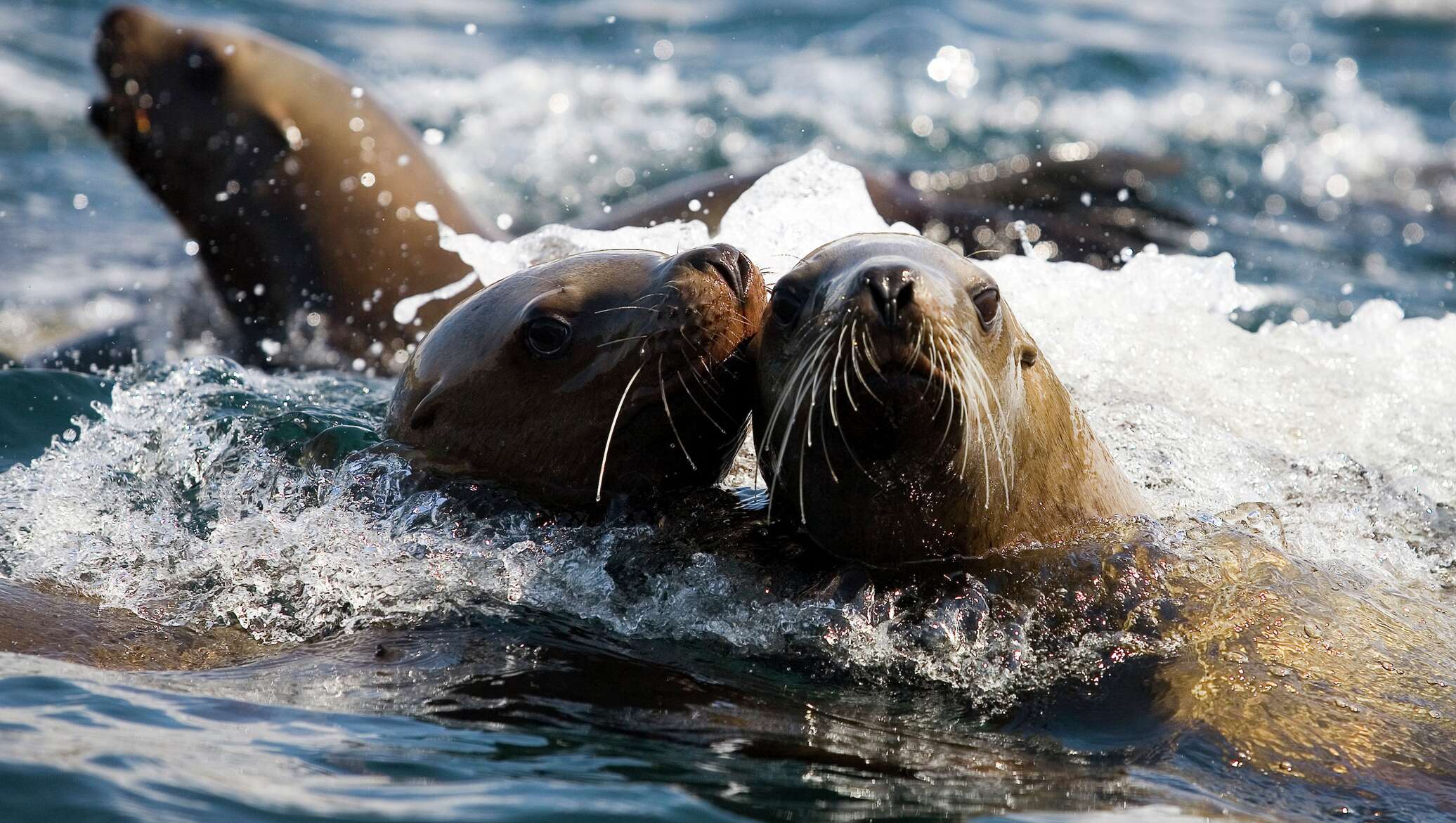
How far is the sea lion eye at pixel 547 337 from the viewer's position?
14.3 feet

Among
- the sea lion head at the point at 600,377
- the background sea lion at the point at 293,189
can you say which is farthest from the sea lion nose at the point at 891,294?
the background sea lion at the point at 293,189

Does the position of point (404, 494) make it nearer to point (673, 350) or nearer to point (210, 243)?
point (673, 350)

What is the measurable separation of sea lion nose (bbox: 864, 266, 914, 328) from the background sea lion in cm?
403

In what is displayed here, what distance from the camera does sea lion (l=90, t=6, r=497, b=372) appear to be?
24.9 feet

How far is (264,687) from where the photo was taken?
12.1 feet

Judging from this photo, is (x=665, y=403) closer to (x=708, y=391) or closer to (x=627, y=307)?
(x=708, y=391)

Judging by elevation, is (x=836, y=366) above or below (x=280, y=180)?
below

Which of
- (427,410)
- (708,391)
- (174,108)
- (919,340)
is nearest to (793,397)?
(708,391)

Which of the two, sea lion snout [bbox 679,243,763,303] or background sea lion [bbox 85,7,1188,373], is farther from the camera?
background sea lion [bbox 85,7,1188,373]

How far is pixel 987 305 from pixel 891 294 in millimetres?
457

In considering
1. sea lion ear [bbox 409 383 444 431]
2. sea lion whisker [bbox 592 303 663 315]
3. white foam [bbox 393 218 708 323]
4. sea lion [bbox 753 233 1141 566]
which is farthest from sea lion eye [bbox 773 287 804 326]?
white foam [bbox 393 218 708 323]

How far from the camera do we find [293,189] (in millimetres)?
7891

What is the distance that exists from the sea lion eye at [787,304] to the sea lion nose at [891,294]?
32 cm

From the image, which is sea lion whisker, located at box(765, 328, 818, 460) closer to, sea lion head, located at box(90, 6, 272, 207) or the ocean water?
the ocean water
